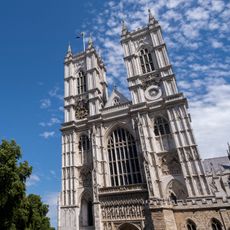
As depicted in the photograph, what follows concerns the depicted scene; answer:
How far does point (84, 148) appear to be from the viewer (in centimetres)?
3072

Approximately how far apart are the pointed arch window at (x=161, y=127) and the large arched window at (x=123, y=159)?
3412 millimetres

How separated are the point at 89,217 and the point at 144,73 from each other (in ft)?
69.3

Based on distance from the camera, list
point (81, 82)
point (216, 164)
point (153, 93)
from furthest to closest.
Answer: point (216, 164), point (81, 82), point (153, 93)

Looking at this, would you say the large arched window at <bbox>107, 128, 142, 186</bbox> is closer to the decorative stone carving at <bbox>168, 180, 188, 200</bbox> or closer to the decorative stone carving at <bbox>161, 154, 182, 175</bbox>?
the decorative stone carving at <bbox>161, 154, 182, 175</bbox>

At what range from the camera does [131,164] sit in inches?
1066

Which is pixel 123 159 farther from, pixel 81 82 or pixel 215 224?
pixel 81 82

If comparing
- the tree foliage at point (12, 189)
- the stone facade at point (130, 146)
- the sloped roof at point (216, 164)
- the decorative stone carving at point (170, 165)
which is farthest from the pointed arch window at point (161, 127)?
the sloped roof at point (216, 164)

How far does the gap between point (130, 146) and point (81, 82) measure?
588 inches

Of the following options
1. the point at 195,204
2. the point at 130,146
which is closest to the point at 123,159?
the point at 130,146

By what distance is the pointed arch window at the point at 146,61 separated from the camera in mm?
32062

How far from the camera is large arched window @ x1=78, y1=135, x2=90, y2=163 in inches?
1178

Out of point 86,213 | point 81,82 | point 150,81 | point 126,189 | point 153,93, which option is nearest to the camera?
point 126,189

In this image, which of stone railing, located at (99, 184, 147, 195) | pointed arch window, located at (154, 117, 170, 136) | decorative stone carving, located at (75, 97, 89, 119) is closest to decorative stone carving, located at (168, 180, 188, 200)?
stone railing, located at (99, 184, 147, 195)

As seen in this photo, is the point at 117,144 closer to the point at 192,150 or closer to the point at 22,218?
the point at 192,150
